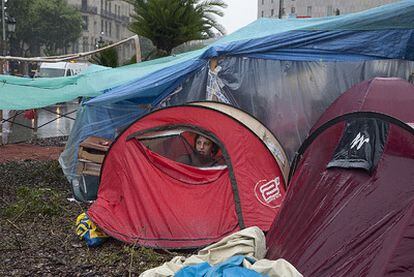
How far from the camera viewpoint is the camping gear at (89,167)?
25.3ft

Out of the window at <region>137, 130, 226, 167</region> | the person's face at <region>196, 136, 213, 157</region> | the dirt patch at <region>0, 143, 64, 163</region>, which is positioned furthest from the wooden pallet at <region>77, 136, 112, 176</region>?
the dirt patch at <region>0, 143, 64, 163</region>

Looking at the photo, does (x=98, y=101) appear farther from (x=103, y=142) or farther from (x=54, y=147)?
(x=54, y=147)

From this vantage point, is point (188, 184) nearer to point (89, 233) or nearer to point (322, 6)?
point (89, 233)

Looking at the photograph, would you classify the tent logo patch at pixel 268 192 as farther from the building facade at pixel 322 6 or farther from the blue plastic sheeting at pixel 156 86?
the building facade at pixel 322 6

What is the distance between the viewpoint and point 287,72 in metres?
7.32

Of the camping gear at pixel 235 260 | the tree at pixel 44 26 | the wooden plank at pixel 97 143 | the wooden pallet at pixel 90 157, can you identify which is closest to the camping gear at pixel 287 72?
the wooden plank at pixel 97 143

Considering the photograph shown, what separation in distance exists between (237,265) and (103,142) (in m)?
4.91

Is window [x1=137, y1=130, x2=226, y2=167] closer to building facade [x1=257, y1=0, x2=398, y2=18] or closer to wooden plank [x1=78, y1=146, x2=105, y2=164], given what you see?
wooden plank [x1=78, y1=146, x2=105, y2=164]

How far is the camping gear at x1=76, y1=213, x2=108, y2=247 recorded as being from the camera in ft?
18.2

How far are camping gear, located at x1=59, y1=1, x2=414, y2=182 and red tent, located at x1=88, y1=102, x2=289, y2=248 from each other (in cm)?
113

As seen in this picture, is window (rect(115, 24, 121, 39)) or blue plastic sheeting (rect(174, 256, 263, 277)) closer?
blue plastic sheeting (rect(174, 256, 263, 277))

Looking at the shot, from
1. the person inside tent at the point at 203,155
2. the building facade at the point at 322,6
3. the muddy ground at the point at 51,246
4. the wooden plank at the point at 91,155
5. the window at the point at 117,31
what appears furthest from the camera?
the window at the point at 117,31

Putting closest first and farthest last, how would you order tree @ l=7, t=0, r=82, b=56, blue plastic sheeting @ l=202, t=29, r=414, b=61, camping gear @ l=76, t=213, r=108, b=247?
1. camping gear @ l=76, t=213, r=108, b=247
2. blue plastic sheeting @ l=202, t=29, r=414, b=61
3. tree @ l=7, t=0, r=82, b=56

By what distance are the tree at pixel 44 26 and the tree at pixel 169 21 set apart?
35.1 metres
